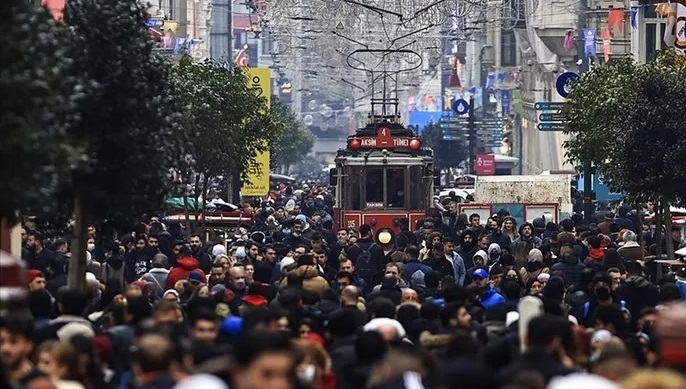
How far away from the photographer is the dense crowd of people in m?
10.9

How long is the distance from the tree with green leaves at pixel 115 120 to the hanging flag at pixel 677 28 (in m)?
15.8

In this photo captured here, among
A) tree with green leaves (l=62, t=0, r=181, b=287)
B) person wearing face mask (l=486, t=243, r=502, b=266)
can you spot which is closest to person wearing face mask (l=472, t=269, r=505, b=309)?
tree with green leaves (l=62, t=0, r=181, b=287)

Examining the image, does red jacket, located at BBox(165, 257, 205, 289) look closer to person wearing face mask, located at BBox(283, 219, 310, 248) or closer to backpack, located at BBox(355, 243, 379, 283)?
backpack, located at BBox(355, 243, 379, 283)

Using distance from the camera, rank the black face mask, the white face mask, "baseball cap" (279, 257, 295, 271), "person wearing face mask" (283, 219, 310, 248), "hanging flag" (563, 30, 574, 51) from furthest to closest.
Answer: "hanging flag" (563, 30, 574, 51) → "person wearing face mask" (283, 219, 310, 248) → "baseball cap" (279, 257, 295, 271) → the black face mask → the white face mask

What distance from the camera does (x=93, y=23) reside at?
2100 cm

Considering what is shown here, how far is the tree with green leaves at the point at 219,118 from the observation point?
40688 mm

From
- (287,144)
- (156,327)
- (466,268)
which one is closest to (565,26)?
(287,144)

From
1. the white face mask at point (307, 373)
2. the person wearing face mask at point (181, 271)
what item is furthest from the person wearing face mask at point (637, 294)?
the white face mask at point (307, 373)

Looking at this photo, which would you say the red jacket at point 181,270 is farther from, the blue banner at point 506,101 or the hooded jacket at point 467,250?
the blue banner at point 506,101

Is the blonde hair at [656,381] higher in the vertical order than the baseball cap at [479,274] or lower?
higher

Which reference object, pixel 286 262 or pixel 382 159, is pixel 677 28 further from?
pixel 286 262

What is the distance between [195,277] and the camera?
22.8 metres

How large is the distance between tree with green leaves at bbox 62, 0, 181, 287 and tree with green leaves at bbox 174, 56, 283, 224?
58.1ft

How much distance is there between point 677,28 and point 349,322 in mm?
22581
